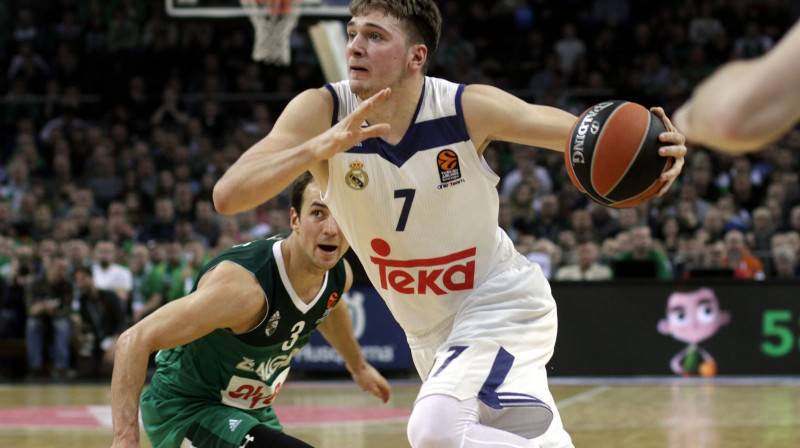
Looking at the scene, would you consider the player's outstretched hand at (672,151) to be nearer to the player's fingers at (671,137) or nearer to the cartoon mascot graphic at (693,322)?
the player's fingers at (671,137)

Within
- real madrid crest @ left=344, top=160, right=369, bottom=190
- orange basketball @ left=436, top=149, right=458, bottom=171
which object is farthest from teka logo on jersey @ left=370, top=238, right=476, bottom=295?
orange basketball @ left=436, top=149, right=458, bottom=171

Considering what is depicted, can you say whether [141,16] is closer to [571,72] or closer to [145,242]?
[145,242]

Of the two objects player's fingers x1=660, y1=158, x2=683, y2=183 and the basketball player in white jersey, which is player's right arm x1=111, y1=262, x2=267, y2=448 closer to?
the basketball player in white jersey

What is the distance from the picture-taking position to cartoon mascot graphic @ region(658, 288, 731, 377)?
1107 cm

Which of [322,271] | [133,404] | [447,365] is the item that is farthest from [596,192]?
[133,404]

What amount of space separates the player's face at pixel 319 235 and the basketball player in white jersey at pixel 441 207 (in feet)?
1.64

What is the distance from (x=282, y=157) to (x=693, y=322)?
Result: 8.49 meters

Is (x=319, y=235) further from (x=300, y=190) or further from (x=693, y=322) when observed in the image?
(x=693, y=322)

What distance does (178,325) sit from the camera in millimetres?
4148

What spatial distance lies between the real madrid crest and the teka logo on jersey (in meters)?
0.24

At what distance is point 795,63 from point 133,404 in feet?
9.30

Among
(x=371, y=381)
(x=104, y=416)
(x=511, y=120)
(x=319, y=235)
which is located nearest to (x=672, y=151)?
(x=511, y=120)

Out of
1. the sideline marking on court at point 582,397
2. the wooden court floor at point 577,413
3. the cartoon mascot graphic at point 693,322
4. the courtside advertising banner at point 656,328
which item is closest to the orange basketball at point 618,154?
the wooden court floor at point 577,413

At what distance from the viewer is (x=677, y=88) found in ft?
51.0
